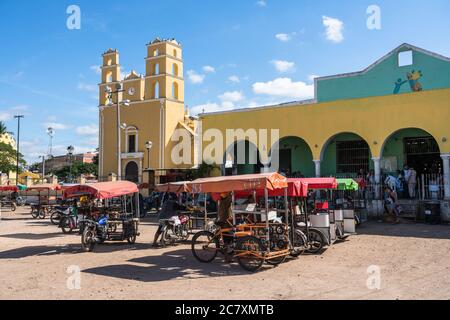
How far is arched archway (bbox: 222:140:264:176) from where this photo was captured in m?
24.2

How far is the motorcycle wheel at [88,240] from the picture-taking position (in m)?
11.8

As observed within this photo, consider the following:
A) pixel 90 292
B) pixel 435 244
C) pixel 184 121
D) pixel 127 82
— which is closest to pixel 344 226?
pixel 435 244

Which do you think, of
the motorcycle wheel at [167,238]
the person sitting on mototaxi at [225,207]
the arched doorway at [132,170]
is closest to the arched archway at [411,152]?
the motorcycle wheel at [167,238]

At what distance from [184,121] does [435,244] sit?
28.7 meters

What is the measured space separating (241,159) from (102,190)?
12845 mm

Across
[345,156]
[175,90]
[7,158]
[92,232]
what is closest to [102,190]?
[92,232]

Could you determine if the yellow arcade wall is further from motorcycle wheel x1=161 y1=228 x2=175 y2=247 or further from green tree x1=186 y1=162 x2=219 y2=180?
motorcycle wheel x1=161 y1=228 x2=175 y2=247

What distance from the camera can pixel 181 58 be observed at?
125ft

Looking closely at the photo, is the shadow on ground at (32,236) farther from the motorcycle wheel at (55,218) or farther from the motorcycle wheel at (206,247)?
the motorcycle wheel at (206,247)

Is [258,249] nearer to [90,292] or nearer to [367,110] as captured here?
[90,292]

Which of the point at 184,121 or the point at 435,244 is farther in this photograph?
the point at 184,121

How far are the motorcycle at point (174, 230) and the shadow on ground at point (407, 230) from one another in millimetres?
5945

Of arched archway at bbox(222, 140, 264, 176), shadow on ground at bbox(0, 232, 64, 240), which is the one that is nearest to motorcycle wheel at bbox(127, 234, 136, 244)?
shadow on ground at bbox(0, 232, 64, 240)

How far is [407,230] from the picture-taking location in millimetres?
14867
